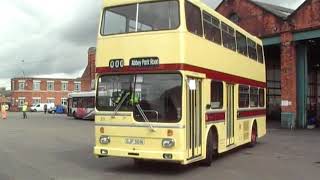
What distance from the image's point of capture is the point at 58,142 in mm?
23219

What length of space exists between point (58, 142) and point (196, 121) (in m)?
11.1

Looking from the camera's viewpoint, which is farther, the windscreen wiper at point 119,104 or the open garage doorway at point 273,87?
the open garage doorway at point 273,87

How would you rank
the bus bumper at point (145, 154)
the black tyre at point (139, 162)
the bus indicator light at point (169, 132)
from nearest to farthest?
the bus bumper at point (145, 154), the bus indicator light at point (169, 132), the black tyre at point (139, 162)

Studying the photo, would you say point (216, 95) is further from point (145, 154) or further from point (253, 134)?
point (253, 134)

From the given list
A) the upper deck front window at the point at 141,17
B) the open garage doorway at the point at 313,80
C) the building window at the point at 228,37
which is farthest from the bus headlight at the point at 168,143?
the open garage doorway at the point at 313,80

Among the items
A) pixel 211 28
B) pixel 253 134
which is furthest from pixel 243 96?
pixel 211 28

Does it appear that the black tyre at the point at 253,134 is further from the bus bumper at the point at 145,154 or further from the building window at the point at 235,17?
the building window at the point at 235,17

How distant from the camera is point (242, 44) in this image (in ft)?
61.4

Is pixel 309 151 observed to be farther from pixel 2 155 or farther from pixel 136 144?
pixel 2 155

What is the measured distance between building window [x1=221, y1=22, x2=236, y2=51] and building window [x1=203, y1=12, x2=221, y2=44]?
0.55m

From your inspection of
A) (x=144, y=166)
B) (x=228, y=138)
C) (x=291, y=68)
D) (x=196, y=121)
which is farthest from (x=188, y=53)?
(x=291, y=68)

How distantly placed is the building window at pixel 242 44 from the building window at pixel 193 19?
4.33 metres

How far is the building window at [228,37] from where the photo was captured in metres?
16.3

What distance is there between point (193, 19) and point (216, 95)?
280cm
